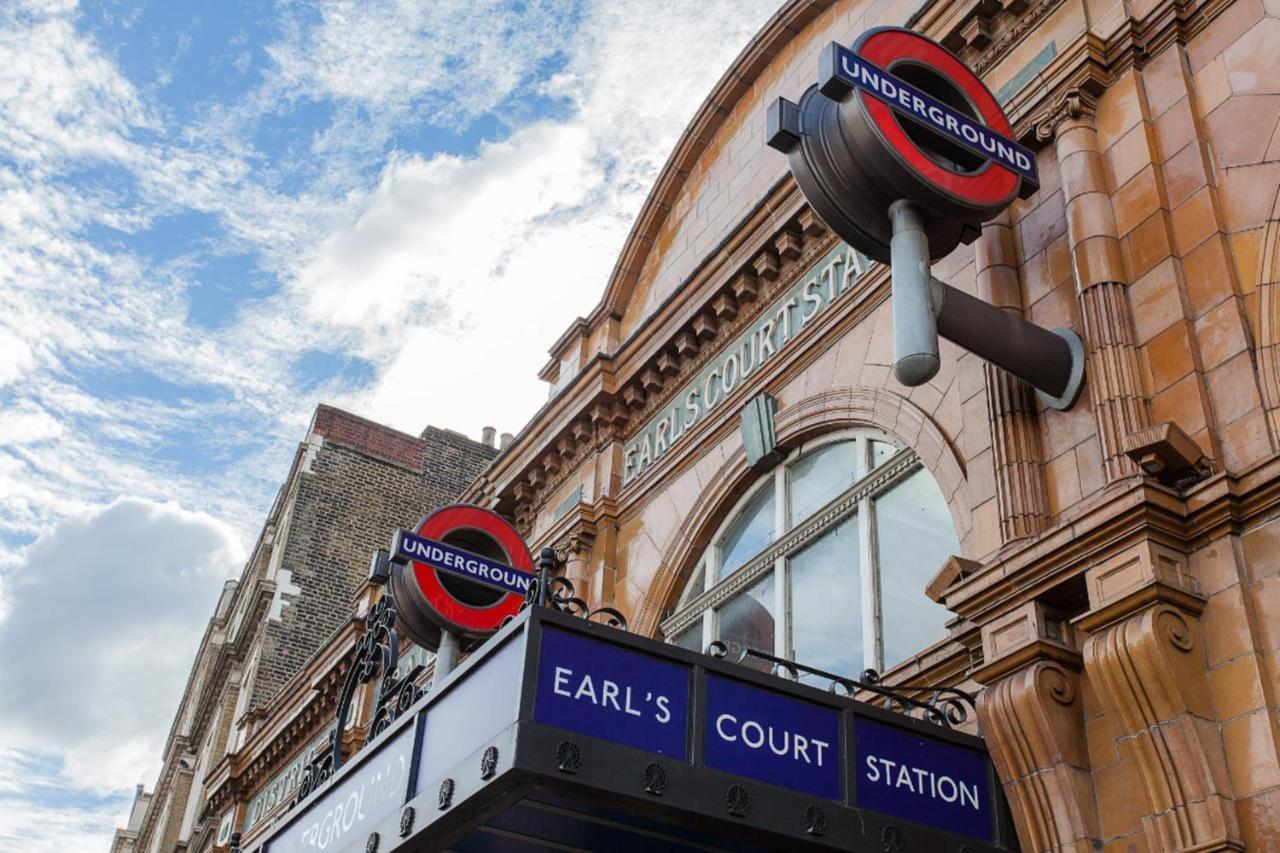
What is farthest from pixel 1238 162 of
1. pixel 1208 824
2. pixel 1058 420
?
pixel 1208 824

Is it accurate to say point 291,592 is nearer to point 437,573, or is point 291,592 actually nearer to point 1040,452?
point 437,573

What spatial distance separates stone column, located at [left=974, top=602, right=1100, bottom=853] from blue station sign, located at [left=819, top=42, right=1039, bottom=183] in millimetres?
3047

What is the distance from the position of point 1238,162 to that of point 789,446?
5.45 m

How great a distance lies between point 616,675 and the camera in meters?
7.21

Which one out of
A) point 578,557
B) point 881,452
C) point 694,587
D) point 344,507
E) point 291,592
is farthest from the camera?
point 344,507

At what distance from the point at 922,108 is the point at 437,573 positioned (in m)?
6.75

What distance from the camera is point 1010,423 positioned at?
380 inches

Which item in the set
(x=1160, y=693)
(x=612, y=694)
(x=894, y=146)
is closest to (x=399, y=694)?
(x=612, y=694)

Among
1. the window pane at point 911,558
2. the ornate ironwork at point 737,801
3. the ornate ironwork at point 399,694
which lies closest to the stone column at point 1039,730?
the ornate ironwork at point 737,801

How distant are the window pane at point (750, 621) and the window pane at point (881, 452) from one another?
5.48 feet

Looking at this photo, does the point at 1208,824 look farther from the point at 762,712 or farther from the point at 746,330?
the point at 746,330

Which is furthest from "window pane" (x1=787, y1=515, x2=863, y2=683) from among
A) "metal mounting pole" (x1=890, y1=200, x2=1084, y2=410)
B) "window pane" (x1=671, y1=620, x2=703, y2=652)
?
"metal mounting pole" (x1=890, y1=200, x2=1084, y2=410)

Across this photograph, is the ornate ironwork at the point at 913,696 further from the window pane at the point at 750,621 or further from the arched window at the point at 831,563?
the window pane at the point at 750,621

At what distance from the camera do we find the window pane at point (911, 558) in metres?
10.9
